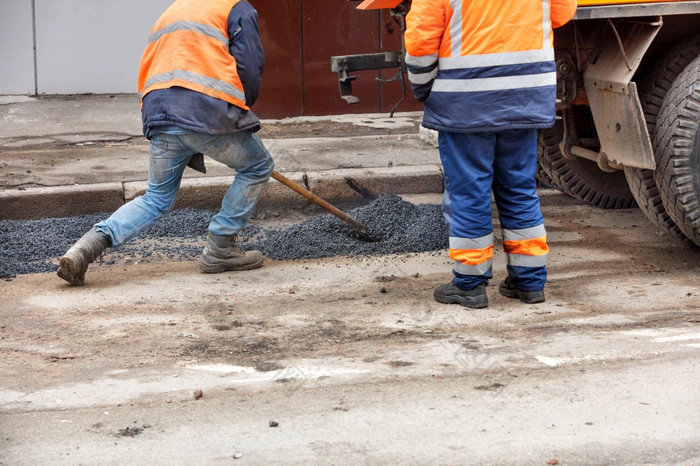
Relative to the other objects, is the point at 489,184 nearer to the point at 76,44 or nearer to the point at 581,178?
the point at 581,178

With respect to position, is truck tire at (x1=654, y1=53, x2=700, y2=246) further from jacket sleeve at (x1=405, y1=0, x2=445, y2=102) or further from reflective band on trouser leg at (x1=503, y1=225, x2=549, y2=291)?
jacket sleeve at (x1=405, y1=0, x2=445, y2=102)

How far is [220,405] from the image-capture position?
3.53 m

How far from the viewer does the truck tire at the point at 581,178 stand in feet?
20.9

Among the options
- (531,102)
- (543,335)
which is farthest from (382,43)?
(543,335)

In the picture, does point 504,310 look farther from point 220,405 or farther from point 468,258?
point 220,405

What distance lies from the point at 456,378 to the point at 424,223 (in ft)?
7.73

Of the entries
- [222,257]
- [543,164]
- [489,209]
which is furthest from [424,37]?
[543,164]

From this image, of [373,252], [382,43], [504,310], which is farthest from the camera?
[382,43]

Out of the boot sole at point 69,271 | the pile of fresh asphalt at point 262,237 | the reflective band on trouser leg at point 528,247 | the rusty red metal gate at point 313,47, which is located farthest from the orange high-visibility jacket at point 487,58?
the rusty red metal gate at point 313,47

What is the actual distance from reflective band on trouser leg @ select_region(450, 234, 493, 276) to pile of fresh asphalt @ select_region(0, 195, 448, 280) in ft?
3.44

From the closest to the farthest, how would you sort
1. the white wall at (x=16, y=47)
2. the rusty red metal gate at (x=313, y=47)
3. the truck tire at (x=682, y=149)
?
the truck tire at (x=682, y=149)
the rusty red metal gate at (x=313, y=47)
the white wall at (x=16, y=47)

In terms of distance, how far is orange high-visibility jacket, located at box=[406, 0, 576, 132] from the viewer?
4.43 metres

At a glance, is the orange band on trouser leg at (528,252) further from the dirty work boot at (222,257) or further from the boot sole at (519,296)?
the dirty work boot at (222,257)

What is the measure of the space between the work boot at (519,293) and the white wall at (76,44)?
21.0ft
